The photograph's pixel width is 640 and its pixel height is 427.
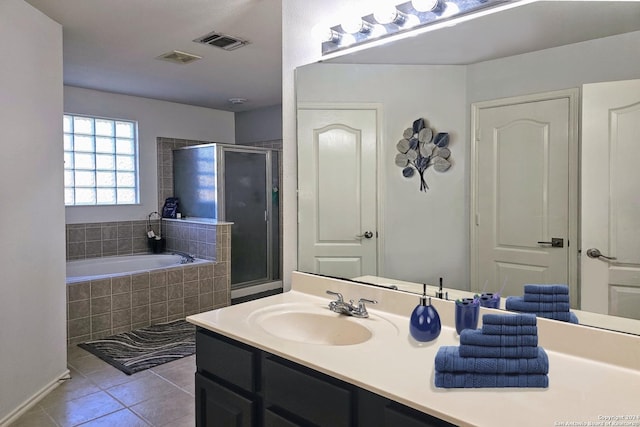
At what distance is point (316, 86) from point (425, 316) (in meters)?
1.18

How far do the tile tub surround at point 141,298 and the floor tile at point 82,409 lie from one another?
1.07 meters

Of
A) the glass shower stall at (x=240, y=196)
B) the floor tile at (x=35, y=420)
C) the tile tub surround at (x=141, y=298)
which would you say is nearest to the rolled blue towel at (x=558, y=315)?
the floor tile at (x=35, y=420)

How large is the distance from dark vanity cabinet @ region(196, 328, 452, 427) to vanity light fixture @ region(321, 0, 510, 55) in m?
1.33

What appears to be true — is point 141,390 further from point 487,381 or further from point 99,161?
point 99,161

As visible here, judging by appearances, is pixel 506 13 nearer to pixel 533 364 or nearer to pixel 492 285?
pixel 492 285

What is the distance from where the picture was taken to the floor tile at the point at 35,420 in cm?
246

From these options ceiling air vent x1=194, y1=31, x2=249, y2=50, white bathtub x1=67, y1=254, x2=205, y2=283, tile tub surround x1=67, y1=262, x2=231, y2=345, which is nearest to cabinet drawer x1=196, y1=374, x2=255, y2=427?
ceiling air vent x1=194, y1=31, x2=249, y2=50

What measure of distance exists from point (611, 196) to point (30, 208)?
9.48ft

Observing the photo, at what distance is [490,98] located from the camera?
1581 mm

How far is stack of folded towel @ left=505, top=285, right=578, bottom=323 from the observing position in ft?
4.65

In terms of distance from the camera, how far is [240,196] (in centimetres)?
538

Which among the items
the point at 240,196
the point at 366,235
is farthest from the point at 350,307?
the point at 240,196

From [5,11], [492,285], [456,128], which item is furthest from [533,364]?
[5,11]

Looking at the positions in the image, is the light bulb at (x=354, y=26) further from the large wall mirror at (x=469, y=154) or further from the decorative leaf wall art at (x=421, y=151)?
the decorative leaf wall art at (x=421, y=151)
